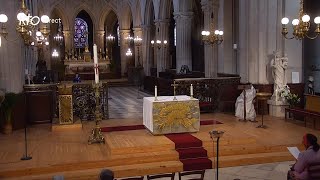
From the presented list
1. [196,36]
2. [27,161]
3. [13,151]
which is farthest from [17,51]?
[196,36]

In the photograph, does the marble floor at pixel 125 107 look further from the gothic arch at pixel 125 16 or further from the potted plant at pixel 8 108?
the gothic arch at pixel 125 16

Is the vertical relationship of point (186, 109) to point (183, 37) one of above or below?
below

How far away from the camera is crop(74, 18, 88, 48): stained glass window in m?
38.6

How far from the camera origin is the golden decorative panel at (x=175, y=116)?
10164 mm

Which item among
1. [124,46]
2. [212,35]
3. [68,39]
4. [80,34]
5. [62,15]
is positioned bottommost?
[212,35]

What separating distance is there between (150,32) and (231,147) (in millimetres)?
21427

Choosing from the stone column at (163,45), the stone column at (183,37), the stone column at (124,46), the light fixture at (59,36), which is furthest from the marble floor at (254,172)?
the light fixture at (59,36)

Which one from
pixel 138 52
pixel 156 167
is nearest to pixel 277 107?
pixel 156 167

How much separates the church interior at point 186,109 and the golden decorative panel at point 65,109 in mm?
30

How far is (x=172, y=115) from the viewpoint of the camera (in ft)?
33.6

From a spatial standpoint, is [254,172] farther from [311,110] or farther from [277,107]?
[277,107]

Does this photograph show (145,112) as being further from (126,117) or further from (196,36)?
(196,36)

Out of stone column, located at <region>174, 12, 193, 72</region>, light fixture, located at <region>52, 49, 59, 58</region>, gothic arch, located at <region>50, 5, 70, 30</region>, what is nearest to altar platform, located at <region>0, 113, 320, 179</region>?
stone column, located at <region>174, 12, 193, 72</region>

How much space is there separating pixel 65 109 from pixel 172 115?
12.8 ft
